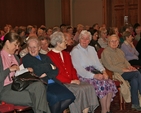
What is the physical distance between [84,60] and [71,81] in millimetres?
524

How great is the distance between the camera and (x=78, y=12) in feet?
43.4

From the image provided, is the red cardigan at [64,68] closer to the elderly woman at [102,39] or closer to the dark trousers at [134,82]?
the dark trousers at [134,82]

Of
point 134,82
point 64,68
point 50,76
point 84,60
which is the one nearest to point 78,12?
point 134,82

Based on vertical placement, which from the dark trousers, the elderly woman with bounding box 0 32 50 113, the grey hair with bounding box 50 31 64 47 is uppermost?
the grey hair with bounding box 50 31 64 47

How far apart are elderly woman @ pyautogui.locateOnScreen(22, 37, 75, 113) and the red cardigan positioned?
0.55 ft

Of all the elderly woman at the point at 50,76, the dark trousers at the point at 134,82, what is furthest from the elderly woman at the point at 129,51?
the elderly woman at the point at 50,76

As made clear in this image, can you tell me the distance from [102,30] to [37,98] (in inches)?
173

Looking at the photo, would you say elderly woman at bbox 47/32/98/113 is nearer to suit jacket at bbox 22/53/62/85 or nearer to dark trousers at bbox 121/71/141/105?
suit jacket at bbox 22/53/62/85

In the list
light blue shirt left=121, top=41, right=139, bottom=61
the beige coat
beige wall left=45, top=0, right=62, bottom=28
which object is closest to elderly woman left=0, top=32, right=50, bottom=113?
the beige coat

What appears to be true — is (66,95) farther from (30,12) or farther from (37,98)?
(30,12)

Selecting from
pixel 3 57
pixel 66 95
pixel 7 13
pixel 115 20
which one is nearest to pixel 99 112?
pixel 66 95

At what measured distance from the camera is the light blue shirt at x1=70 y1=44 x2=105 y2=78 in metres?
4.95

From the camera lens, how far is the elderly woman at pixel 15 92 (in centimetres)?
394

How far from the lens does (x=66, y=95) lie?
4258 mm
